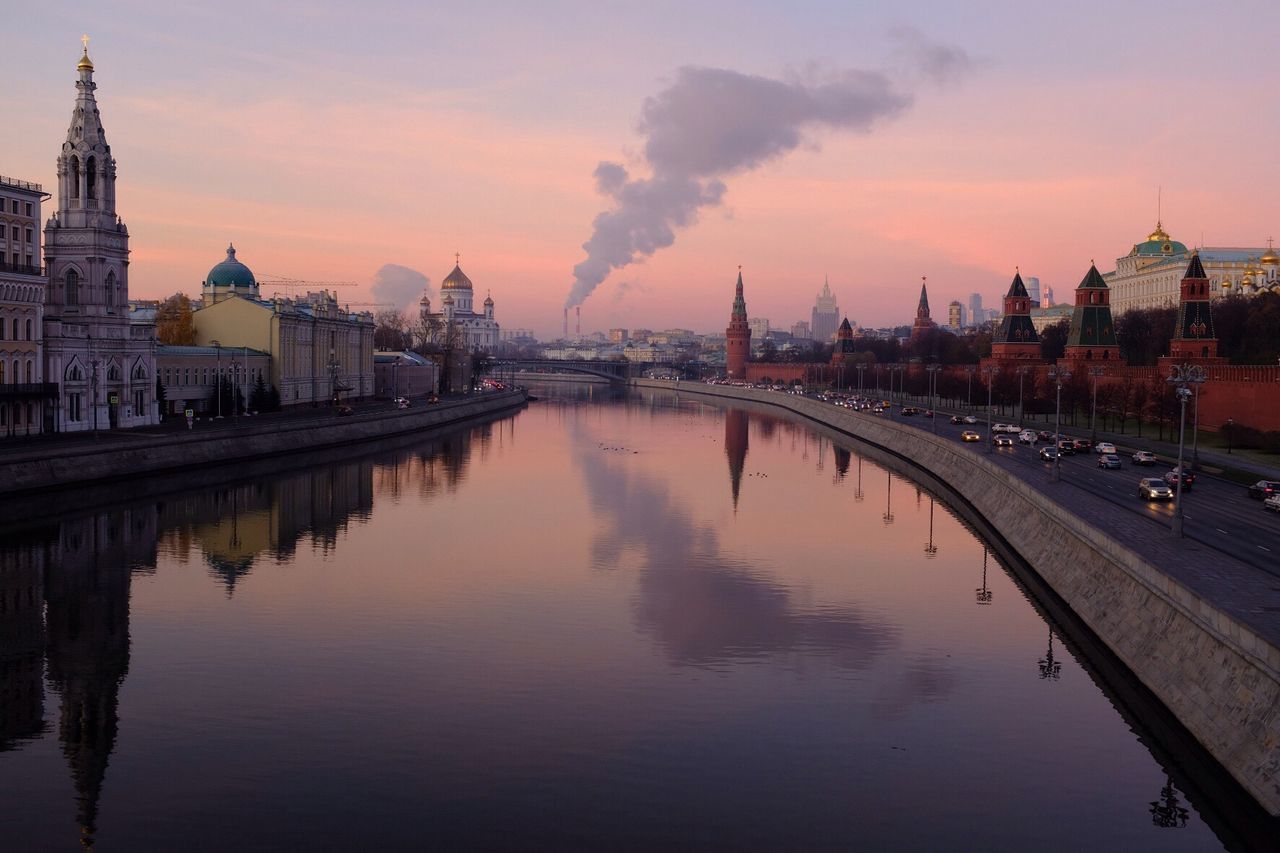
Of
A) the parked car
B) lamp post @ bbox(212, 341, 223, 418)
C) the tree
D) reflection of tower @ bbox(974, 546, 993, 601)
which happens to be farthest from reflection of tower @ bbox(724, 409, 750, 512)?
the tree

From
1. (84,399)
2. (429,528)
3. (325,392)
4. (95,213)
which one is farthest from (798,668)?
(325,392)

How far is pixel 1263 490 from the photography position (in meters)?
38.4

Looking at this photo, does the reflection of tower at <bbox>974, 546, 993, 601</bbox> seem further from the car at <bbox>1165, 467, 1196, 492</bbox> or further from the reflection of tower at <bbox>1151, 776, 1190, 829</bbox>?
the reflection of tower at <bbox>1151, 776, 1190, 829</bbox>

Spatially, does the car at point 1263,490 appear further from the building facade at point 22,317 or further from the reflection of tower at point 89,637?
the building facade at point 22,317

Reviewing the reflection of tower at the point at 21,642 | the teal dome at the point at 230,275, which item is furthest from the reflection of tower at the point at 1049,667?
the teal dome at the point at 230,275

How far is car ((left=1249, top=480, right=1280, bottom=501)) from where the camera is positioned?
37.8 m

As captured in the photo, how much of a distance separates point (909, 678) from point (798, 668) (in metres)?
2.20

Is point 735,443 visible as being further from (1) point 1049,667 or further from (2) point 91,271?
(1) point 1049,667

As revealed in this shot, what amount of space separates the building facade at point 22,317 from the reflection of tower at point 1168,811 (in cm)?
4709

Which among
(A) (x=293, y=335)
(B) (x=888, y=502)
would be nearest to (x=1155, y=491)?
(B) (x=888, y=502)

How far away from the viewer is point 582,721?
21.1 meters

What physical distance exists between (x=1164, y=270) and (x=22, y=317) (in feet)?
417

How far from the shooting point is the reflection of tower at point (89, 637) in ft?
63.0

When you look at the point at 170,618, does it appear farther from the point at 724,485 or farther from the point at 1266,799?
the point at 724,485
